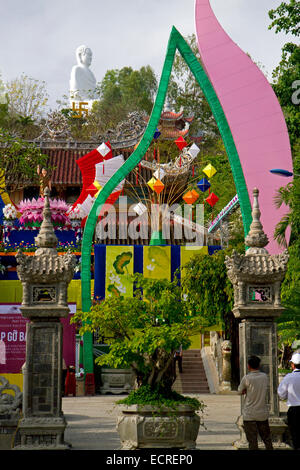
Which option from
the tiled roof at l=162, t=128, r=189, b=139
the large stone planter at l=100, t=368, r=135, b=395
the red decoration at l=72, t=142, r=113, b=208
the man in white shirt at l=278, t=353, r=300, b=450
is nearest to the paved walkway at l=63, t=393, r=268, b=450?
the man in white shirt at l=278, t=353, r=300, b=450

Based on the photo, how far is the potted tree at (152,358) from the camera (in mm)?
8492

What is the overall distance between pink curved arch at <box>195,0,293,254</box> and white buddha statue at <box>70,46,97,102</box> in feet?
129

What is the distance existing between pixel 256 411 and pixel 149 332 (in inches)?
69.5

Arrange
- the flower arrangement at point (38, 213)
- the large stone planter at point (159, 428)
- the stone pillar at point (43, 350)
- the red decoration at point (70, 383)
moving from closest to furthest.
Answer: the large stone planter at point (159, 428) → the stone pillar at point (43, 350) → the red decoration at point (70, 383) → the flower arrangement at point (38, 213)

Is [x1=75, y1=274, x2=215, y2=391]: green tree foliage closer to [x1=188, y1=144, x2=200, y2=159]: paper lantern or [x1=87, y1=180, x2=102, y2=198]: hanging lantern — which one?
[x1=87, y1=180, x2=102, y2=198]: hanging lantern

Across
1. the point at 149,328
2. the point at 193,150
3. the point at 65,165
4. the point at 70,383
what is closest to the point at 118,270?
the point at 70,383

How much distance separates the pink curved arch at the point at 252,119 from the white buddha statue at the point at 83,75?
39374 millimetres

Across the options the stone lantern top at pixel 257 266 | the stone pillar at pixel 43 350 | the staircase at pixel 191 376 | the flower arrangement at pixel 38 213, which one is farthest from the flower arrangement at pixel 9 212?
the stone lantern top at pixel 257 266

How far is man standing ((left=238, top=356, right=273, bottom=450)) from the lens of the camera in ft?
25.3

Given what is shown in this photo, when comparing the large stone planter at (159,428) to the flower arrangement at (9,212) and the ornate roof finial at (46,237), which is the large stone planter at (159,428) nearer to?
the ornate roof finial at (46,237)

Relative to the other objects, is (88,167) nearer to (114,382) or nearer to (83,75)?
(114,382)

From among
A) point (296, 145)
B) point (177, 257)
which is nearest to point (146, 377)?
point (177, 257)

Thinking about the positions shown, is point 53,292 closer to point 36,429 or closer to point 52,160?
point 36,429
